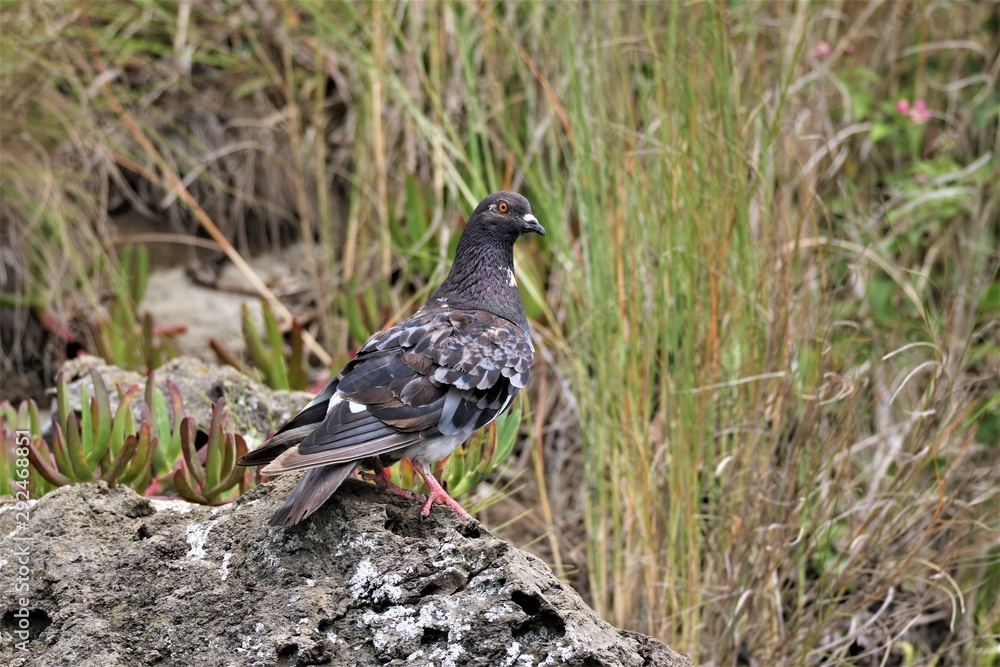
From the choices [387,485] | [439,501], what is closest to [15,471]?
[387,485]

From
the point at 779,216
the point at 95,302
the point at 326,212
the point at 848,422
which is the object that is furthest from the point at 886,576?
the point at 95,302

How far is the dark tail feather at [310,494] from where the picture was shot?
8.57 feet

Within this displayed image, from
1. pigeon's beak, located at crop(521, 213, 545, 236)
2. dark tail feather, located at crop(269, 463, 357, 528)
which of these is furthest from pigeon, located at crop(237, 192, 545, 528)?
pigeon's beak, located at crop(521, 213, 545, 236)

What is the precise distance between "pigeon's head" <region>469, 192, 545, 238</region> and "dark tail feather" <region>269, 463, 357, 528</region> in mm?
1338

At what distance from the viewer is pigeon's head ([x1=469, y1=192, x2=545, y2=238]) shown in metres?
3.79

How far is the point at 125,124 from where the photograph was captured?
623 centimetres

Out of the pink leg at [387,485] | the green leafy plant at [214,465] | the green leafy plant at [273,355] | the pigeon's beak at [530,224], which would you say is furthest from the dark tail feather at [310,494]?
the green leafy plant at [273,355]

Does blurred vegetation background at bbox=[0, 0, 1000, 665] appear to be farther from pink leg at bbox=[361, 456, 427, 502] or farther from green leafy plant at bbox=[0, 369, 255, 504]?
pink leg at bbox=[361, 456, 427, 502]

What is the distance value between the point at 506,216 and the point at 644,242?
28.3 inches

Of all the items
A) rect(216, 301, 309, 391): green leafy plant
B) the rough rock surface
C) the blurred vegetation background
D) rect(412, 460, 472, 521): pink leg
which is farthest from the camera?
rect(216, 301, 309, 391): green leafy plant

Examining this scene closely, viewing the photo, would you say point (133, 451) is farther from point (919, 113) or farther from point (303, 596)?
point (919, 113)

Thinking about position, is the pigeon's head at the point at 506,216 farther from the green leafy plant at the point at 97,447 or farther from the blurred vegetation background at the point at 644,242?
the green leafy plant at the point at 97,447

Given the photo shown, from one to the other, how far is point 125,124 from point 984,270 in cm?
504

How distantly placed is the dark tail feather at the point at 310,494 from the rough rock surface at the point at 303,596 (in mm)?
114
